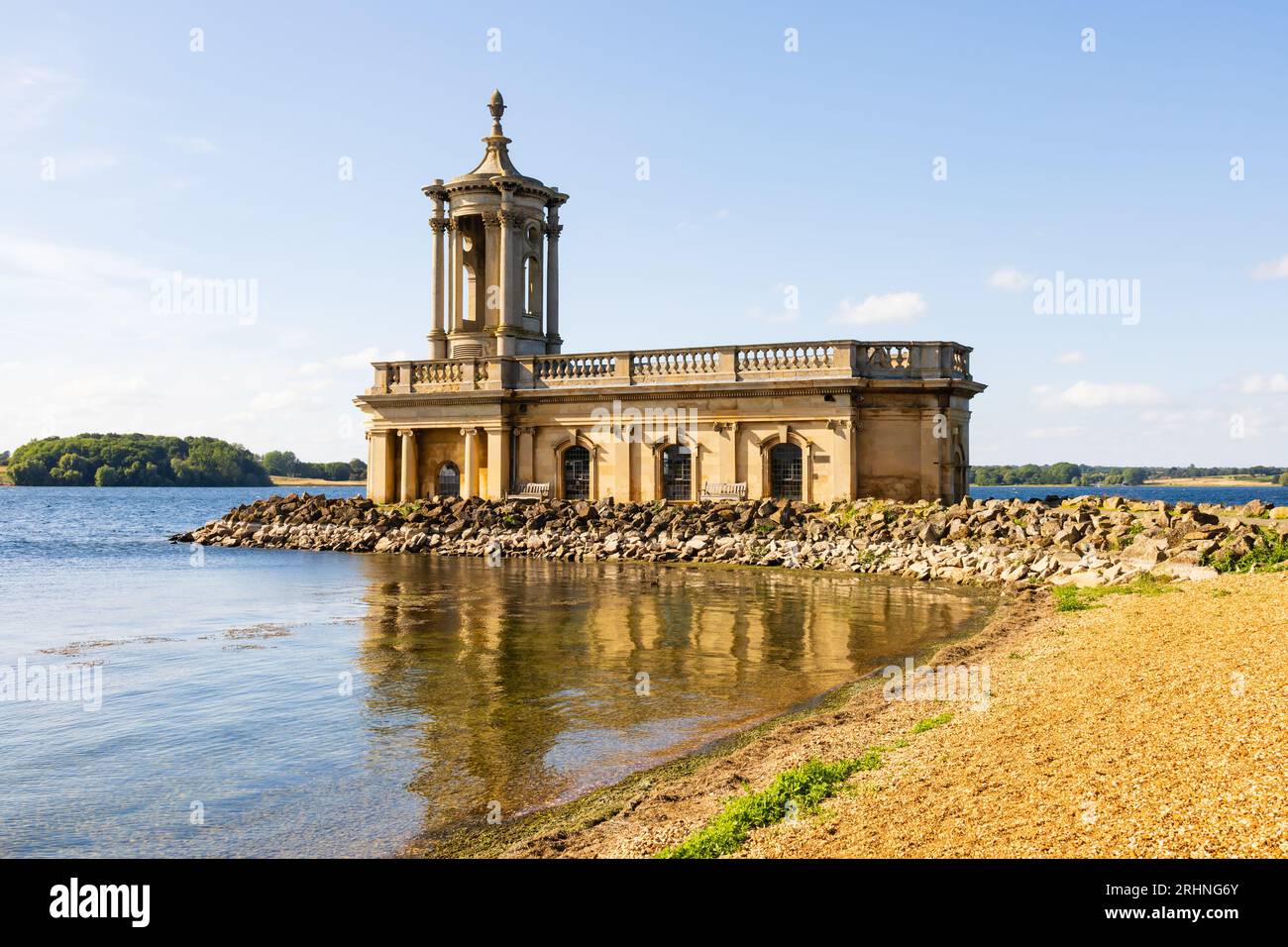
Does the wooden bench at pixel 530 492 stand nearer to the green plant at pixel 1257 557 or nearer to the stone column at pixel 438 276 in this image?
the stone column at pixel 438 276

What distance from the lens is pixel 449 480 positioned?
45.2 m

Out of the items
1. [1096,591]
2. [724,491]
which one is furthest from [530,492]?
[1096,591]

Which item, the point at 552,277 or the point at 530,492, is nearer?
the point at 530,492

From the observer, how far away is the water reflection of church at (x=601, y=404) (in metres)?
37.0

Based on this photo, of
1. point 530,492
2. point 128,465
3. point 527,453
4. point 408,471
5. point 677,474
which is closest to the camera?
point 677,474

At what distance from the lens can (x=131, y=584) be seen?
31688 millimetres

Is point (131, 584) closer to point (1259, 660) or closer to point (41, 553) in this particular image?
point (41, 553)

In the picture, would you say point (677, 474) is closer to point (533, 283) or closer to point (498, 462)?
point (498, 462)

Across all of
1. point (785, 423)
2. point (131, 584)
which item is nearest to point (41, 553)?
point (131, 584)

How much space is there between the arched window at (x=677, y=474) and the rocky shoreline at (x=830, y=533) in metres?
1.24

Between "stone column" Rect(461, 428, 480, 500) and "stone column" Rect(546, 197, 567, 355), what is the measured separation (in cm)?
655

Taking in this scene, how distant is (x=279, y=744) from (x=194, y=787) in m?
1.62

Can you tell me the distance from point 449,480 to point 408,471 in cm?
183

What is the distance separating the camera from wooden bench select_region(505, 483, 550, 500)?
42094 mm
